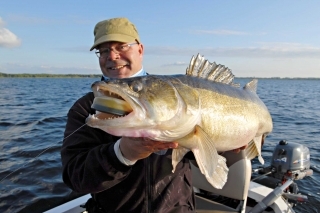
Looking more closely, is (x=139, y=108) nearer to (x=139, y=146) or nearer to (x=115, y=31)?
(x=139, y=146)

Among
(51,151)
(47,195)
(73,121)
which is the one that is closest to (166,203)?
(73,121)

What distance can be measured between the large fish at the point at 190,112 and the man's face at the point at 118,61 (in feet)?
2.77

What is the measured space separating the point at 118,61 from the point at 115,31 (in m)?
Result: 0.31

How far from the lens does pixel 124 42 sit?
3.09 metres

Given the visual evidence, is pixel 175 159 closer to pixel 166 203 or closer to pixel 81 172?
pixel 166 203

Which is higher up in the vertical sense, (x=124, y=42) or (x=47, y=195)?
(x=124, y=42)

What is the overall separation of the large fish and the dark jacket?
12.1 inches

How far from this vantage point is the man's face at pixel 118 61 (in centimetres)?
312

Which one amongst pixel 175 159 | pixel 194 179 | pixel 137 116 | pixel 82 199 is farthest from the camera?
pixel 194 179

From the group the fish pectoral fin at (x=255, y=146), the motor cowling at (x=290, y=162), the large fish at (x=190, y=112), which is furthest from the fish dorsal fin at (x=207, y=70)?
the motor cowling at (x=290, y=162)

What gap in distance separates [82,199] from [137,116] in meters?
2.86

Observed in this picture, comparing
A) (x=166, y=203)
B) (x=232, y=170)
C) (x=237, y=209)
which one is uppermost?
(x=166, y=203)

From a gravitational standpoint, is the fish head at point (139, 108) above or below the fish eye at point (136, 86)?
below

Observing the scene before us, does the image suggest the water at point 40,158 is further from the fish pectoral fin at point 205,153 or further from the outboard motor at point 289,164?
the outboard motor at point 289,164
